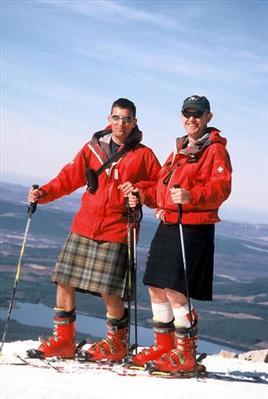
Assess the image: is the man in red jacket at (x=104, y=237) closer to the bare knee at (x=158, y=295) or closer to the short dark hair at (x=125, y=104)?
A: the short dark hair at (x=125, y=104)

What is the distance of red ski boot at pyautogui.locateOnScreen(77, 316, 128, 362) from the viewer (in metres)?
6.32

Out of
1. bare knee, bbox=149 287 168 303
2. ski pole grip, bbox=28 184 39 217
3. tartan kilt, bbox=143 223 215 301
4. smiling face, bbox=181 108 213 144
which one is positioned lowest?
bare knee, bbox=149 287 168 303

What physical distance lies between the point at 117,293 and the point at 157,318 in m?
0.54

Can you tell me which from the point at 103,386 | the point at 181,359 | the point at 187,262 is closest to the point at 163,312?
the point at 181,359

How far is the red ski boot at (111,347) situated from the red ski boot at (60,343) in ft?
0.47

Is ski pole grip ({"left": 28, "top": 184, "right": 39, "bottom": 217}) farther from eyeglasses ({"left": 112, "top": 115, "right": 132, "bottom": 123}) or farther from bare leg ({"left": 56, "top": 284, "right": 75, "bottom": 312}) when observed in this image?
eyeglasses ({"left": 112, "top": 115, "right": 132, "bottom": 123})

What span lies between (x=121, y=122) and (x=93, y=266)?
154cm

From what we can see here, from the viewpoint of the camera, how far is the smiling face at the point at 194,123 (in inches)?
220

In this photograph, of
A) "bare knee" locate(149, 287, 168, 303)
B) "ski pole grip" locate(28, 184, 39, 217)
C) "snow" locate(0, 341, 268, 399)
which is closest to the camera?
"snow" locate(0, 341, 268, 399)

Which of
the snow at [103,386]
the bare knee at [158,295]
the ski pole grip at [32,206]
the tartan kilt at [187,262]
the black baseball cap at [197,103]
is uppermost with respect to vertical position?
the black baseball cap at [197,103]

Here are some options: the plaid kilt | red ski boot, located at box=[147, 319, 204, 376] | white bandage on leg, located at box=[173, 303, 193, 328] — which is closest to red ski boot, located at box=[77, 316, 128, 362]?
the plaid kilt

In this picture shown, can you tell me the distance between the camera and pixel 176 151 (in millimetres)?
5746

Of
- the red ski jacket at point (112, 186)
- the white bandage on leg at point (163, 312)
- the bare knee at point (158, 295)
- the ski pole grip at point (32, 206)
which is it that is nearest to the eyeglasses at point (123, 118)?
the red ski jacket at point (112, 186)

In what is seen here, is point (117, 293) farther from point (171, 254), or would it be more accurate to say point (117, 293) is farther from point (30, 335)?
point (30, 335)
